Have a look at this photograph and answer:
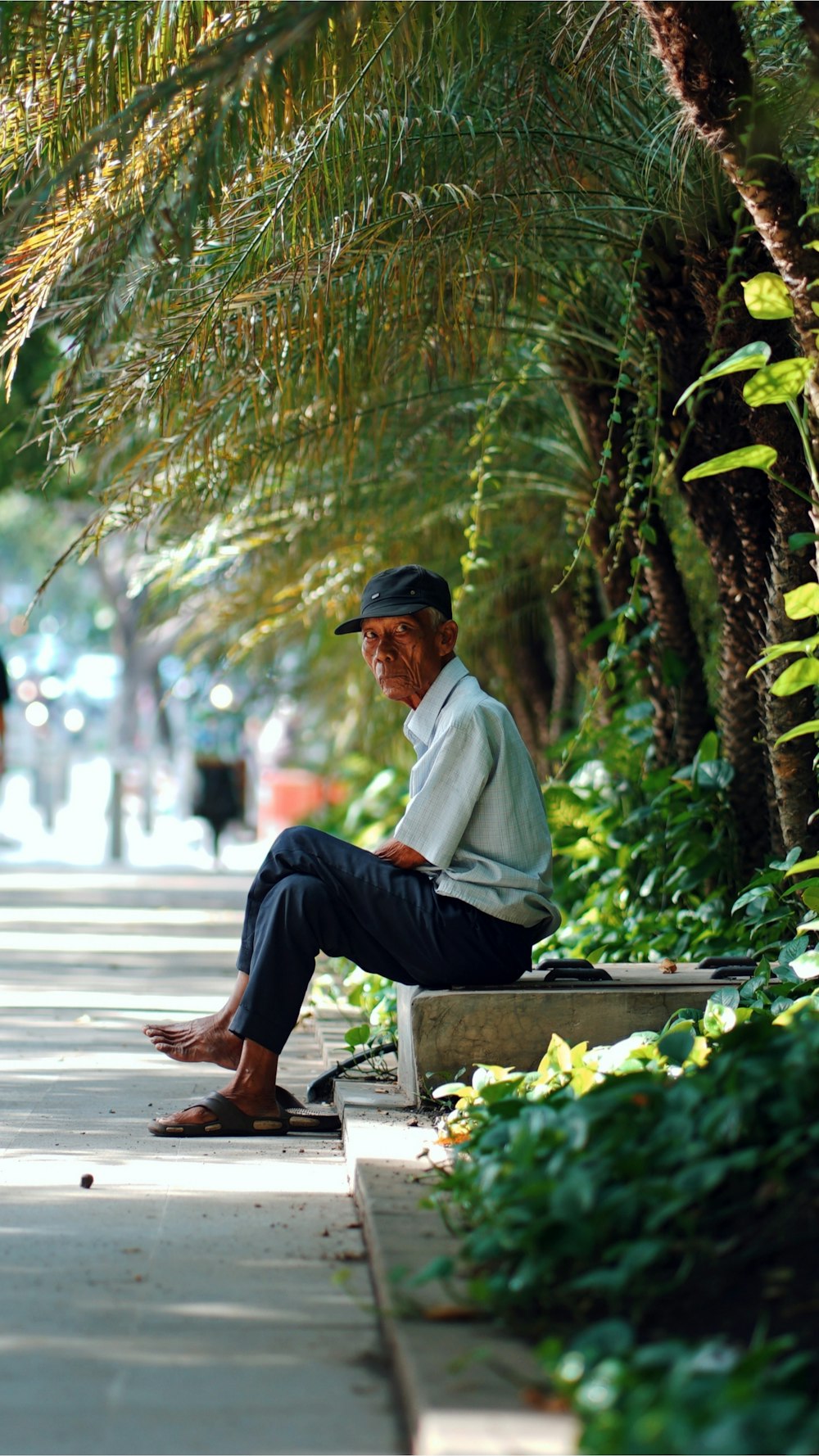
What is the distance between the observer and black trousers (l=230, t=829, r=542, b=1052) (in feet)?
16.2

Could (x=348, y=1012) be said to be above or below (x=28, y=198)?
below

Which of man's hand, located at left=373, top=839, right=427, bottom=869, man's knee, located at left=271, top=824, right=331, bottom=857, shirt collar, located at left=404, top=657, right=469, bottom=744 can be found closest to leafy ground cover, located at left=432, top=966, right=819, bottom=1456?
man's hand, located at left=373, top=839, right=427, bottom=869

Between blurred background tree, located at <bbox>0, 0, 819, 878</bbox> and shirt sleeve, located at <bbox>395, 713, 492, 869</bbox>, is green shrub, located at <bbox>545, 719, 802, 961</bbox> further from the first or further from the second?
shirt sleeve, located at <bbox>395, 713, 492, 869</bbox>

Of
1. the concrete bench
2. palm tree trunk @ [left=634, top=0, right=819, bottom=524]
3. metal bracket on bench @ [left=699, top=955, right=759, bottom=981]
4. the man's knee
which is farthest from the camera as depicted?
metal bracket on bench @ [left=699, top=955, right=759, bottom=981]

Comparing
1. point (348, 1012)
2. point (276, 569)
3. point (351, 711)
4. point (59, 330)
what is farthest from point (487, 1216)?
point (351, 711)

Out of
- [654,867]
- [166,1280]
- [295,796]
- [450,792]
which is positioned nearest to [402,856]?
[450,792]

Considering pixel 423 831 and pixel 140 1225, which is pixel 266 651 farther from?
pixel 140 1225

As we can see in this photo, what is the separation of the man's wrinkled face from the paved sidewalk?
1.45 metres

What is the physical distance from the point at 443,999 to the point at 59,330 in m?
3.03

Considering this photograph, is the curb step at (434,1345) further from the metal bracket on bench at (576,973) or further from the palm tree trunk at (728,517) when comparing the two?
the palm tree trunk at (728,517)

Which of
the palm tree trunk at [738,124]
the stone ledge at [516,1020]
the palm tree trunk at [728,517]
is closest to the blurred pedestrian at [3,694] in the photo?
the palm tree trunk at [728,517]

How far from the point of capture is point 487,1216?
10.7ft

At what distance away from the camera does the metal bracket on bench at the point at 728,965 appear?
5.31 meters

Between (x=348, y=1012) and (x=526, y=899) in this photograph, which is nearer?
(x=526, y=899)
